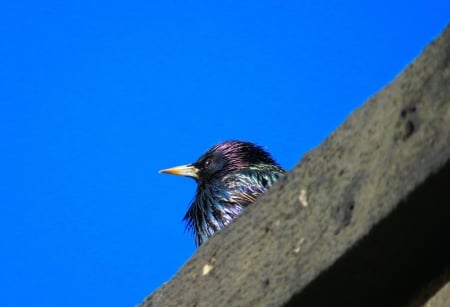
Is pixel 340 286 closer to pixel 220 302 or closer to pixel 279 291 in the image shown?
pixel 279 291

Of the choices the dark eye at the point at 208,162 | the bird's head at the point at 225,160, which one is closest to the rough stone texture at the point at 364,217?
the bird's head at the point at 225,160

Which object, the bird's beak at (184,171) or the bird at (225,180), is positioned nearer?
the bird at (225,180)

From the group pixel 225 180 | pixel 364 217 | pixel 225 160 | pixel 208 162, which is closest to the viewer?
pixel 364 217

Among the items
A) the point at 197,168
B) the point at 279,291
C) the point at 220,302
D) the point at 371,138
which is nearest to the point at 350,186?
the point at 371,138

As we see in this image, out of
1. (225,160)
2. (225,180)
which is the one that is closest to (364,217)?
(225,180)

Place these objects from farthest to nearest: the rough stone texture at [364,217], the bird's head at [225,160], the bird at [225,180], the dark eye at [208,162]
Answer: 1. the dark eye at [208,162]
2. the bird's head at [225,160]
3. the bird at [225,180]
4. the rough stone texture at [364,217]

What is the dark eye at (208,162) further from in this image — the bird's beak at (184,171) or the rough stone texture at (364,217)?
the rough stone texture at (364,217)

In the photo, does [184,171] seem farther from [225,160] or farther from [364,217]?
[364,217]
